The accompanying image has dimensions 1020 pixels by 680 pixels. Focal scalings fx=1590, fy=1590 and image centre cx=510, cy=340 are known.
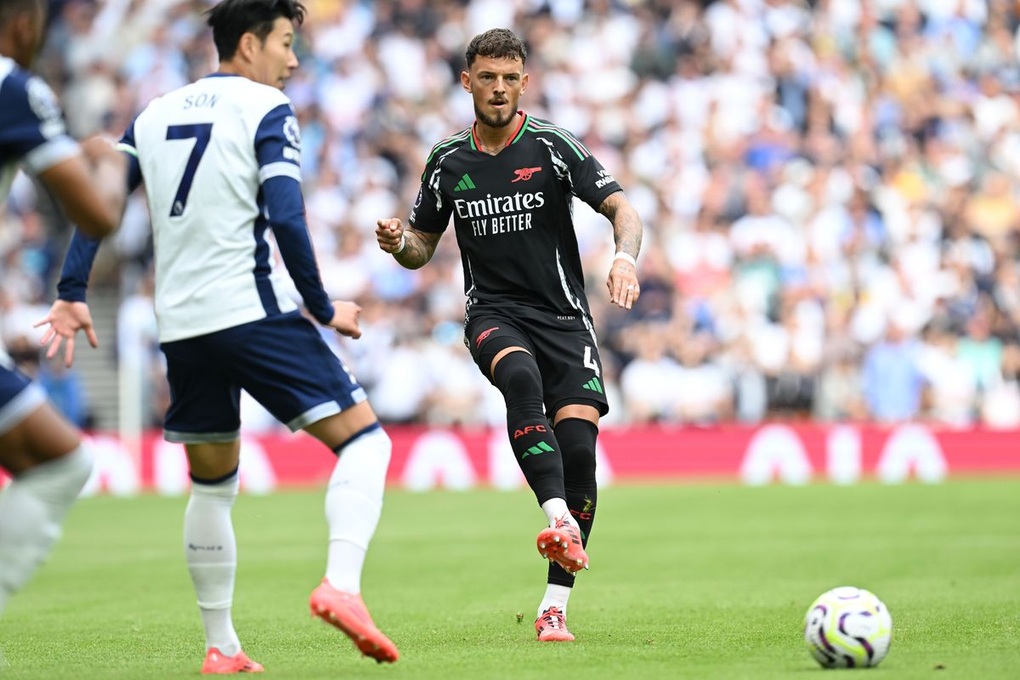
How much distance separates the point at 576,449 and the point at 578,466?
9cm

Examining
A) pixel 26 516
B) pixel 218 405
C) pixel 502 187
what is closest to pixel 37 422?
pixel 26 516

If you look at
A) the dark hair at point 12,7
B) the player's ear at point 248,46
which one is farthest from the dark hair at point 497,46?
the dark hair at point 12,7

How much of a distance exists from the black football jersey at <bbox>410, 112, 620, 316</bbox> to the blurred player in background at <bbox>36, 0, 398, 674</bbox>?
1.88m

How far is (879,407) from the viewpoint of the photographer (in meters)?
21.5

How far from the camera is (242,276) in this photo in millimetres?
6234

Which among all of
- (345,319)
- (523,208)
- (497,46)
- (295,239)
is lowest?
(345,319)

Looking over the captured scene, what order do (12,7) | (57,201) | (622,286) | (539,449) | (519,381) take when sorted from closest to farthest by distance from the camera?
(12,7) → (57,201) → (622,286) → (539,449) → (519,381)

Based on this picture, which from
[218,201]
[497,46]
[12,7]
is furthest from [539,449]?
[12,7]

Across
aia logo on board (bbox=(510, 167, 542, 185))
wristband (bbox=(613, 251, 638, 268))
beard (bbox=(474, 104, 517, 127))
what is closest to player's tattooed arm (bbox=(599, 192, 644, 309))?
wristband (bbox=(613, 251, 638, 268))

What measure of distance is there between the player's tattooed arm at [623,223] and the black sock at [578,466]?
36.8 inches

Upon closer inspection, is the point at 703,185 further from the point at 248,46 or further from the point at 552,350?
the point at 248,46

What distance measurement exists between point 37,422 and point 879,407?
1715cm

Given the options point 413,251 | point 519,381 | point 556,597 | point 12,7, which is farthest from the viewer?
point 413,251

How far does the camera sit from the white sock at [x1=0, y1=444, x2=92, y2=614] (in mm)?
5770
